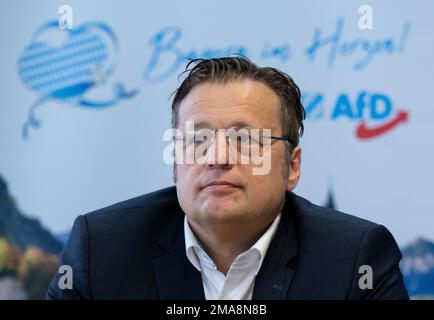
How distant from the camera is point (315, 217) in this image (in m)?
1.72

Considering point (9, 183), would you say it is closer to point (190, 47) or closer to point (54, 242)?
point (54, 242)

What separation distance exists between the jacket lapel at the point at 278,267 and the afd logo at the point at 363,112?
0.97 meters

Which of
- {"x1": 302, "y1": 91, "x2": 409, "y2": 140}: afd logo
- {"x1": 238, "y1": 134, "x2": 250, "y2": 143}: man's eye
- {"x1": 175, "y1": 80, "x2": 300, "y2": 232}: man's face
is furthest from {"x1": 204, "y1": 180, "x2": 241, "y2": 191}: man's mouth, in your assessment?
{"x1": 302, "y1": 91, "x2": 409, "y2": 140}: afd logo

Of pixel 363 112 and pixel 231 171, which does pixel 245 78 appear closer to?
pixel 231 171

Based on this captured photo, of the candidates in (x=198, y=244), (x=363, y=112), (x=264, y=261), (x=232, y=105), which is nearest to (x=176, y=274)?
(x=198, y=244)

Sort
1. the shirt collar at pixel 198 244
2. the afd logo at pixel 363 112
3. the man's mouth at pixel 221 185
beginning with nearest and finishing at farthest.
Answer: the man's mouth at pixel 221 185 < the shirt collar at pixel 198 244 < the afd logo at pixel 363 112

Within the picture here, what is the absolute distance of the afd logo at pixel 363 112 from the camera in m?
2.57

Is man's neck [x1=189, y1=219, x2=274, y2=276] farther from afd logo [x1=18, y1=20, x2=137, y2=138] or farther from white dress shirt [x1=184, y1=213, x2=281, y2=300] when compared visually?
afd logo [x1=18, y1=20, x2=137, y2=138]

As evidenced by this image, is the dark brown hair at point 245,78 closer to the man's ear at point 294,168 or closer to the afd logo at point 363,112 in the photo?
the man's ear at point 294,168

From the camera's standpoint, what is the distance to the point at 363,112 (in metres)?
2.57

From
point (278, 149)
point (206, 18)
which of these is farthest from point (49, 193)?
point (278, 149)

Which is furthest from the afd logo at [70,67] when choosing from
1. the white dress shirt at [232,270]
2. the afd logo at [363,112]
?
the white dress shirt at [232,270]

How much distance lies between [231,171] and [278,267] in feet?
0.92

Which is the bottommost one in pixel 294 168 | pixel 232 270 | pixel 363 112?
pixel 232 270
